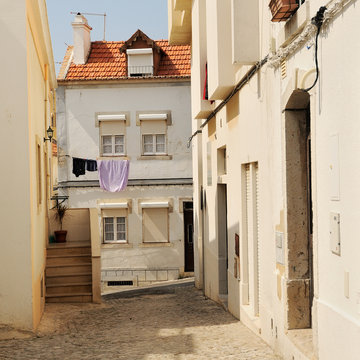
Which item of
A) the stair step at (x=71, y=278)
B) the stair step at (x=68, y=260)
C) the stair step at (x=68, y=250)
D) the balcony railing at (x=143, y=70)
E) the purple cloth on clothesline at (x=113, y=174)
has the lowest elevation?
the stair step at (x=71, y=278)

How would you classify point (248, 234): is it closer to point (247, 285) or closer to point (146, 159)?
point (247, 285)

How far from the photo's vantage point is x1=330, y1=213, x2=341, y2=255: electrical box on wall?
538 cm

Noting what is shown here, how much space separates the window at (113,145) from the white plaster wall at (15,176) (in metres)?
15.0

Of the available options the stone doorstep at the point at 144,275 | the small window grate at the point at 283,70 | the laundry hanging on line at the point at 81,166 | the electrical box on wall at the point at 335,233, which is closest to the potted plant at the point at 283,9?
the small window grate at the point at 283,70

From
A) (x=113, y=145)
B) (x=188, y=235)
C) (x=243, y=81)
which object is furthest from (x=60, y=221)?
(x=188, y=235)

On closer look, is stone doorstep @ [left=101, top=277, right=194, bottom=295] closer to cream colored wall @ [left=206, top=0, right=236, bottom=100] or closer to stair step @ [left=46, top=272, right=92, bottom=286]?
stair step @ [left=46, top=272, right=92, bottom=286]

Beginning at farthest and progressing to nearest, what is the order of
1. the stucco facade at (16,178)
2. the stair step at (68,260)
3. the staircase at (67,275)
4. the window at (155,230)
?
1. the window at (155,230)
2. the stair step at (68,260)
3. the staircase at (67,275)
4. the stucco facade at (16,178)

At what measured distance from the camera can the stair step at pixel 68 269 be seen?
46.8 ft

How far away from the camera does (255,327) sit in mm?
9055

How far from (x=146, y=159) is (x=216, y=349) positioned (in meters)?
17.2

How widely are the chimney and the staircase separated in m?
12.8

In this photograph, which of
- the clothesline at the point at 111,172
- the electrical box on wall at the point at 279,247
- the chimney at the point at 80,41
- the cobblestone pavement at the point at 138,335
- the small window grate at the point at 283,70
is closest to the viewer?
the small window grate at the point at 283,70

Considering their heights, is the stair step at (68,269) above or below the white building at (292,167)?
below

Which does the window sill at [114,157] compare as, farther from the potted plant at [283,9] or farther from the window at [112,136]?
the potted plant at [283,9]
